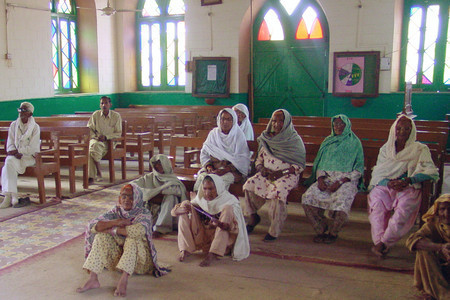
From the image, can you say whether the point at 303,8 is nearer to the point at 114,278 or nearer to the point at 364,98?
the point at 364,98

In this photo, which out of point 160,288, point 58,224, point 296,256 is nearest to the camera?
point 160,288

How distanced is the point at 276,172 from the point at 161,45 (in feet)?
30.2

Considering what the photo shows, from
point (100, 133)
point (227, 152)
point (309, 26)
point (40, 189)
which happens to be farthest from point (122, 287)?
point (309, 26)

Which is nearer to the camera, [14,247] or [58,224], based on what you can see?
[14,247]

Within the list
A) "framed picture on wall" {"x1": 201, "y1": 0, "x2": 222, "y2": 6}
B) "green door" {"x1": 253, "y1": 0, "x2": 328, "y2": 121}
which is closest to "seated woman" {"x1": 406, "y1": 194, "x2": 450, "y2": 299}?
"green door" {"x1": 253, "y1": 0, "x2": 328, "y2": 121}

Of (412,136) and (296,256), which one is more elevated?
(412,136)

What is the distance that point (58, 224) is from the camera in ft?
15.3

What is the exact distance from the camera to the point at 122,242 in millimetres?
3275

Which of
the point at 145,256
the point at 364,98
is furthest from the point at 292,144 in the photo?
the point at 364,98

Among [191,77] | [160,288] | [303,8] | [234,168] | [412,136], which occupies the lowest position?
[160,288]

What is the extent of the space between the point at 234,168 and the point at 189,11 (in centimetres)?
809

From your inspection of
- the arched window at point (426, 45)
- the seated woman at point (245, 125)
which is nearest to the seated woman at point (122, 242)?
the seated woman at point (245, 125)

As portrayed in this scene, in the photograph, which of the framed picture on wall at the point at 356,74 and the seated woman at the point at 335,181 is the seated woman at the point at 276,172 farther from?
the framed picture on wall at the point at 356,74

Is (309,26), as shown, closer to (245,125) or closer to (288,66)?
(288,66)
